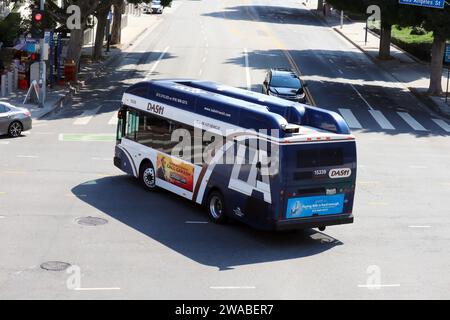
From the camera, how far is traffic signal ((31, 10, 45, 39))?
121 ft

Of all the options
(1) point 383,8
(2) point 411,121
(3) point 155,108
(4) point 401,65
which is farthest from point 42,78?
(4) point 401,65

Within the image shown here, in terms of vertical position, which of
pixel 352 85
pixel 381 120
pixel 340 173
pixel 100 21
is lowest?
pixel 381 120

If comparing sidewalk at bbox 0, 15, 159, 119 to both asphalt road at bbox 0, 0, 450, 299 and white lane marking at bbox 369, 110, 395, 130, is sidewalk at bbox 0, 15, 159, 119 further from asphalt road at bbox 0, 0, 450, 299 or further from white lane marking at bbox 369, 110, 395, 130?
white lane marking at bbox 369, 110, 395, 130

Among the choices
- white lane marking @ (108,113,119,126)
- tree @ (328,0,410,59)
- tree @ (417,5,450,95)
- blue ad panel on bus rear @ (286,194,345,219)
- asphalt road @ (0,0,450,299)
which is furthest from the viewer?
tree @ (328,0,410,59)

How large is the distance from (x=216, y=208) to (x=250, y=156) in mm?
2027

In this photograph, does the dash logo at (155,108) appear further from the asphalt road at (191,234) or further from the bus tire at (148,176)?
the asphalt road at (191,234)

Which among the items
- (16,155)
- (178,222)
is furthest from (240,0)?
(178,222)

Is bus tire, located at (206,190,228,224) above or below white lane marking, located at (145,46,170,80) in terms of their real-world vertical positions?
below

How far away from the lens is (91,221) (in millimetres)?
19344

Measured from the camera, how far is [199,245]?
1794 centimetres

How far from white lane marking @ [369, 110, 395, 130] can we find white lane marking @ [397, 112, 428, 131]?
1065mm

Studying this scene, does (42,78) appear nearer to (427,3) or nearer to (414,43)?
(427,3)

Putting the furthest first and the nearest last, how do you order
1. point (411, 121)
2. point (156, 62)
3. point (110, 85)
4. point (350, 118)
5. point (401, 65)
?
1. point (401, 65)
2. point (156, 62)
3. point (110, 85)
4. point (411, 121)
5. point (350, 118)

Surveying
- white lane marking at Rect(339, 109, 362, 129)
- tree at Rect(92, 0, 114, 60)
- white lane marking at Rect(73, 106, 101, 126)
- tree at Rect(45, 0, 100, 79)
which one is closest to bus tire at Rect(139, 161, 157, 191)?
white lane marking at Rect(73, 106, 101, 126)
